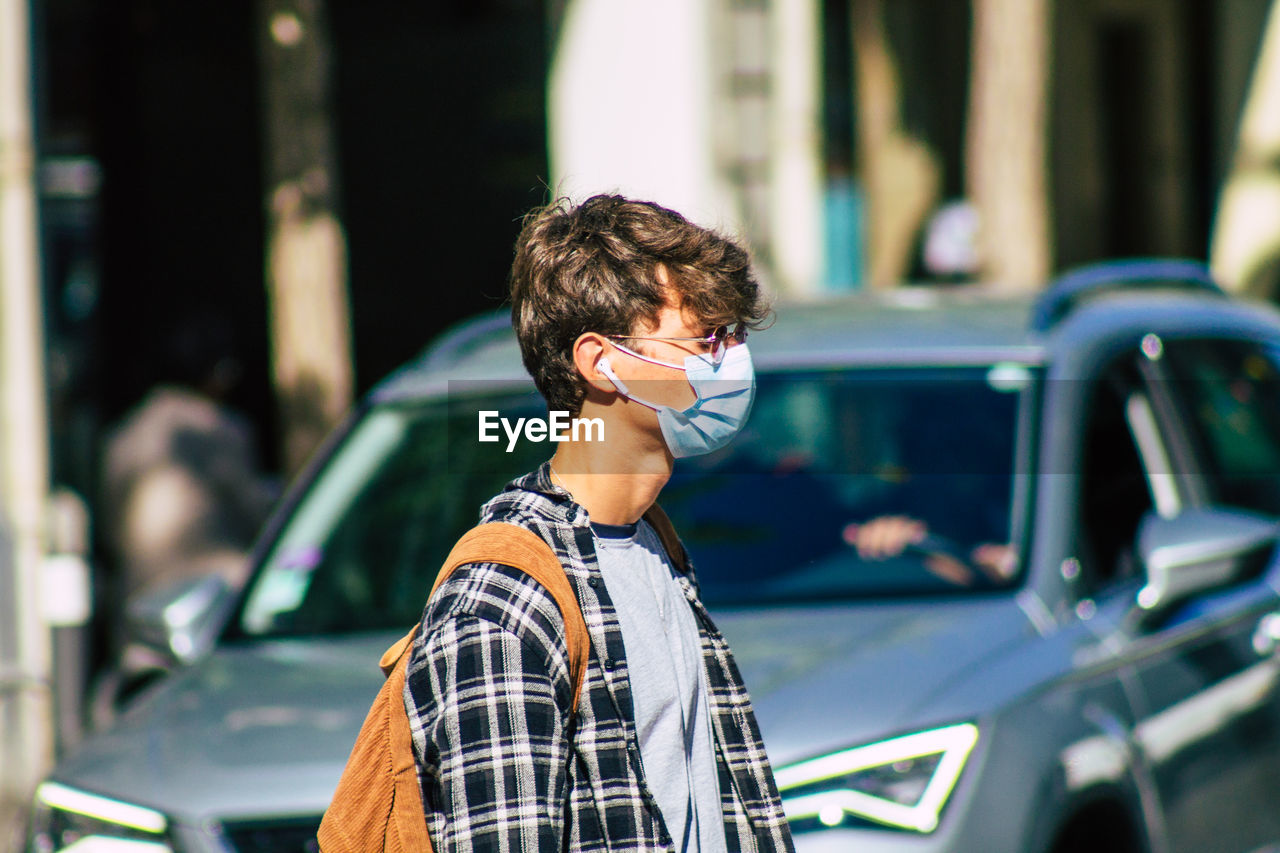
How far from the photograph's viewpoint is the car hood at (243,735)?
9.21 feet

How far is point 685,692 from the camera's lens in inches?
75.5

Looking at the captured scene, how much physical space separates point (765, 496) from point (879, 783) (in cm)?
132

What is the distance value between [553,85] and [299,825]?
24.5ft

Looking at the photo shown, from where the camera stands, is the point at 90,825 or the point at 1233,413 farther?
the point at 1233,413

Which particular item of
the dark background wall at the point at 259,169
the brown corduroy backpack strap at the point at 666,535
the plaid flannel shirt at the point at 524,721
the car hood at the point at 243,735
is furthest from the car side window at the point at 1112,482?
the dark background wall at the point at 259,169

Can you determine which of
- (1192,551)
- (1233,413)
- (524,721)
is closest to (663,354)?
(524,721)

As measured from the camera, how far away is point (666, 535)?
2.13 m

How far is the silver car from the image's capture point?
2834 millimetres

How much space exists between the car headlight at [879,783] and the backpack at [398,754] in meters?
1.07

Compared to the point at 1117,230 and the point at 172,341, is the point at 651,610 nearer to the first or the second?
the point at 172,341

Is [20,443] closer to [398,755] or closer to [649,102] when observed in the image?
[649,102]

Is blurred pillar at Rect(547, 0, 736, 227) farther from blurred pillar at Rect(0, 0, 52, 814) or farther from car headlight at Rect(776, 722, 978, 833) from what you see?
car headlight at Rect(776, 722, 978, 833)

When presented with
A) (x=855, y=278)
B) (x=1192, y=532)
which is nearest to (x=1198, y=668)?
(x=1192, y=532)

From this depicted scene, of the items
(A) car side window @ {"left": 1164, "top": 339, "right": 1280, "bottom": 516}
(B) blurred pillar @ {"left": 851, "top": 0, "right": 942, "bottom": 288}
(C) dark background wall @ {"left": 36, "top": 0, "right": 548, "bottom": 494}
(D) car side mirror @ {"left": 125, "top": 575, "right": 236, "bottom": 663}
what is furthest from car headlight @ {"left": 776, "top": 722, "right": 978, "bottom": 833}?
(B) blurred pillar @ {"left": 851, "top": 0, "right": 942, "bottom": 288}
